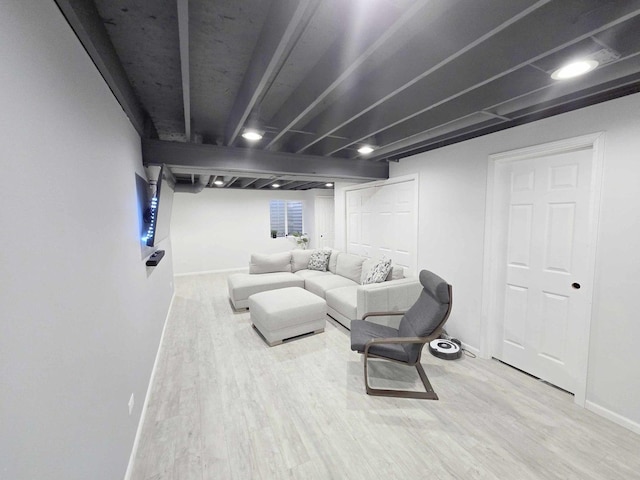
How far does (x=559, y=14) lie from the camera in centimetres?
123

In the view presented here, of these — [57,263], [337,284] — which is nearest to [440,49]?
[57,263]

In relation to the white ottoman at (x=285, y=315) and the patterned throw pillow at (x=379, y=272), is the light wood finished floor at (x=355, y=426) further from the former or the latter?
the patterned throw pillow at (x=379, y=272)

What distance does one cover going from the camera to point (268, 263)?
5.00 meters

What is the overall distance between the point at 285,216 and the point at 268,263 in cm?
360

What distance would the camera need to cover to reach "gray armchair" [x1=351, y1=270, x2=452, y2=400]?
2121 millimetres

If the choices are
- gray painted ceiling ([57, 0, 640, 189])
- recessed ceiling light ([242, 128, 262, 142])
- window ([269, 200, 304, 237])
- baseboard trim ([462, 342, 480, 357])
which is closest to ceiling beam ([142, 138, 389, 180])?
gray painted ceiling ([57, 0, 640, 189])

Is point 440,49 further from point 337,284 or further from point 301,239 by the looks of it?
point 301,239

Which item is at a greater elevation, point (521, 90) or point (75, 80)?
point (521, 90)

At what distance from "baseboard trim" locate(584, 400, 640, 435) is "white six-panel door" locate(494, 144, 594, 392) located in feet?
0.46

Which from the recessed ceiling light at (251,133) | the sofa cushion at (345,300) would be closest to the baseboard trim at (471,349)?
the sofa cushion at (345,300)

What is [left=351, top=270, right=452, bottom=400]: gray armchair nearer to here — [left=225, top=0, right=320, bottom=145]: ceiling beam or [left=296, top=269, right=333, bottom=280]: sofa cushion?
[left=225, top=0, right=320, bottom=145]: ceiling beam

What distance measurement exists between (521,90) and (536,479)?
2.46 meters

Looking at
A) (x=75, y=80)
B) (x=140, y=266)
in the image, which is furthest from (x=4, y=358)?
(x=140, y=266)

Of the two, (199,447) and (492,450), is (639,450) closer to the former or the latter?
(492,450)
